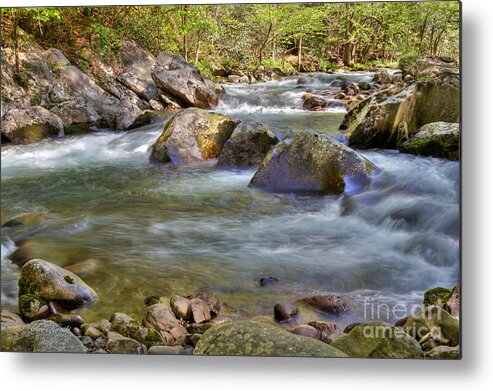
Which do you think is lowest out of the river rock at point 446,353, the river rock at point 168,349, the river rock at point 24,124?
the river rock at point 446,353

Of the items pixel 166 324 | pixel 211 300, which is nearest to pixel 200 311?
pixel 211 300

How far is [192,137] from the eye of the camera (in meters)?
3.25

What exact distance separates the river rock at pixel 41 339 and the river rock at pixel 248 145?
49.7 inches

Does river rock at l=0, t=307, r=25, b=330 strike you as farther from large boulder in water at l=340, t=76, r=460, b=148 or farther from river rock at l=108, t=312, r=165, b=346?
large boulder in water at l=340, t=76, r=460, b=148

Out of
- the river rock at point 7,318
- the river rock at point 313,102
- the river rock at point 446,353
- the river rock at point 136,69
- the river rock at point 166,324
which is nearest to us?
the river rock at point 446,353

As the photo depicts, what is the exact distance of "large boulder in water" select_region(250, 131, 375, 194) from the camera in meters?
3.04

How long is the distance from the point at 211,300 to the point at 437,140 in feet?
4.69

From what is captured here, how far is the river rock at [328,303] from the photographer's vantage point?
2.78m

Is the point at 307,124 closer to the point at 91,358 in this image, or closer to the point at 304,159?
the point at 304,159

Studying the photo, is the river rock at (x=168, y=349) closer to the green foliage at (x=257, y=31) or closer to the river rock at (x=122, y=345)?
the river rock at (x=122, y=345)

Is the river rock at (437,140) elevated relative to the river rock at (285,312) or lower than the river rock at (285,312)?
elevated

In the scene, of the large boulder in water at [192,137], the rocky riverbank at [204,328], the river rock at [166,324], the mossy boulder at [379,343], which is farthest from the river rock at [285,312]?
the large boulder in water at [192,137]

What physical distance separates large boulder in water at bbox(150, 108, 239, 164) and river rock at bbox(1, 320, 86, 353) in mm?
1084

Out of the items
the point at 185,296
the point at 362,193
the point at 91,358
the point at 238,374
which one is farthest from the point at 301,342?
the point at 91,358
